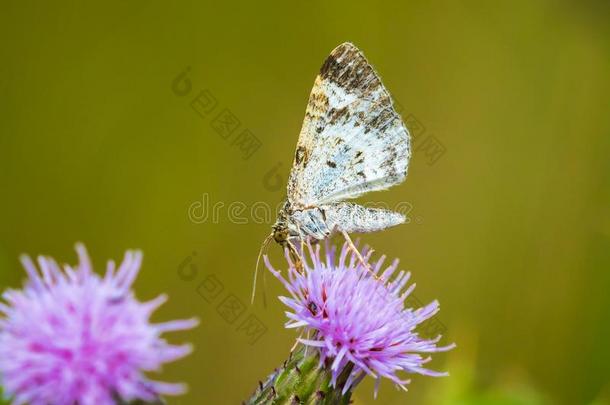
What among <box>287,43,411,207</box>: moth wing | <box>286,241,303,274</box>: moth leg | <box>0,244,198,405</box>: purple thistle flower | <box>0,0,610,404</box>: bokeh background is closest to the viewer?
<box>0,244,198,405</box>: purple thistle flower

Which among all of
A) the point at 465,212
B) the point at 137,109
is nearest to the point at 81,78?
the point at 137,109

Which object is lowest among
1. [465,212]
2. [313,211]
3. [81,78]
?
[465,212]

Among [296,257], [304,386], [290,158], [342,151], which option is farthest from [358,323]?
[290,158]

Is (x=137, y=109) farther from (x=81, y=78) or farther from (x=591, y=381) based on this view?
(x=591, y=381)

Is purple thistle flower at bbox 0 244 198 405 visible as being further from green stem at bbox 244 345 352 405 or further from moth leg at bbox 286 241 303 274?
moth leg at bbox 286 241 303 274

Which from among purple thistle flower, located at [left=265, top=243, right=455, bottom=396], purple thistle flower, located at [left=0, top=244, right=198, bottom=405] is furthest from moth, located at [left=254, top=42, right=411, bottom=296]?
purple thistle flower, located at [left=0, top=244, right=198, bottom=405]

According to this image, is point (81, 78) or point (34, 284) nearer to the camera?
point (34, 284)
